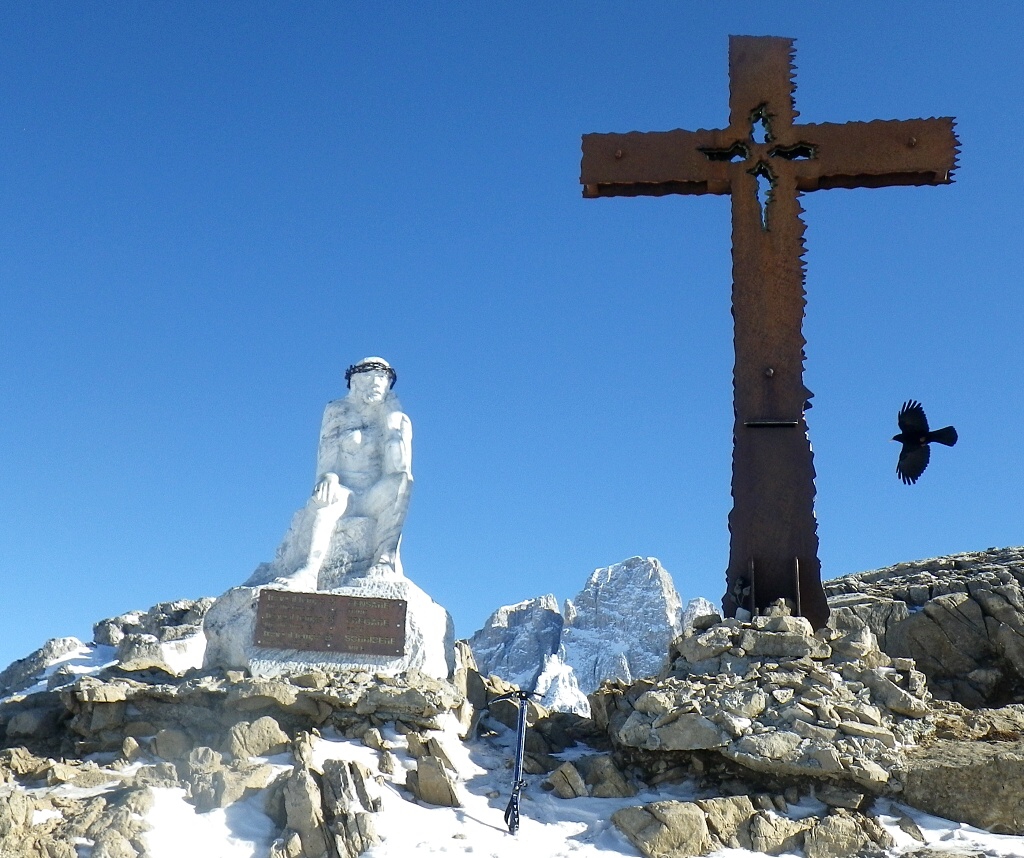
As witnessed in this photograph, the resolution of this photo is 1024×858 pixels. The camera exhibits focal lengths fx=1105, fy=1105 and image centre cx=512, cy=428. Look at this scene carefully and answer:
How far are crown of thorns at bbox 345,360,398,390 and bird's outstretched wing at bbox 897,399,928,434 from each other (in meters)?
5.90

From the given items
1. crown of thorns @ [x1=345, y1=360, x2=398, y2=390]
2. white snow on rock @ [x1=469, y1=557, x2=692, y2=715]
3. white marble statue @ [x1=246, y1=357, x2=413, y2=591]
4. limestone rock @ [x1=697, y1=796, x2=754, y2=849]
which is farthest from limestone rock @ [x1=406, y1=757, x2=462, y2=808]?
white snow on rock @ [x1=469, y1=557, x2=692, y2=715]

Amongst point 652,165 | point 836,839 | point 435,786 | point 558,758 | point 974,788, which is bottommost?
point 836,839

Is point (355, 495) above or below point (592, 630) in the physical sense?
below

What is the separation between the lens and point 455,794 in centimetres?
873

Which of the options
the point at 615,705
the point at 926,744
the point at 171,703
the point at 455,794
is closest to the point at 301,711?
the point at 171,703

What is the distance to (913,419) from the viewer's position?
1153 cm

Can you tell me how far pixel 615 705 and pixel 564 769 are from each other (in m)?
1.34

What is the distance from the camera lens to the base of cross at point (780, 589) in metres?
10.9

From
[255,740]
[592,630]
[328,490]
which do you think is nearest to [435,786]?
[255,740]

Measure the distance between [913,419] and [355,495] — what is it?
618cm

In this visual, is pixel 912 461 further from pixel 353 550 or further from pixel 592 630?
pixel 592 630

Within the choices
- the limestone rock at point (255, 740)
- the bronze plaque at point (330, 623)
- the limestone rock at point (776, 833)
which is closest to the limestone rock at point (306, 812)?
the limestone rock at point (255, 740)

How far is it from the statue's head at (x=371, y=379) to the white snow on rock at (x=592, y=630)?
122ft

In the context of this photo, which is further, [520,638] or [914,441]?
[520,638]
